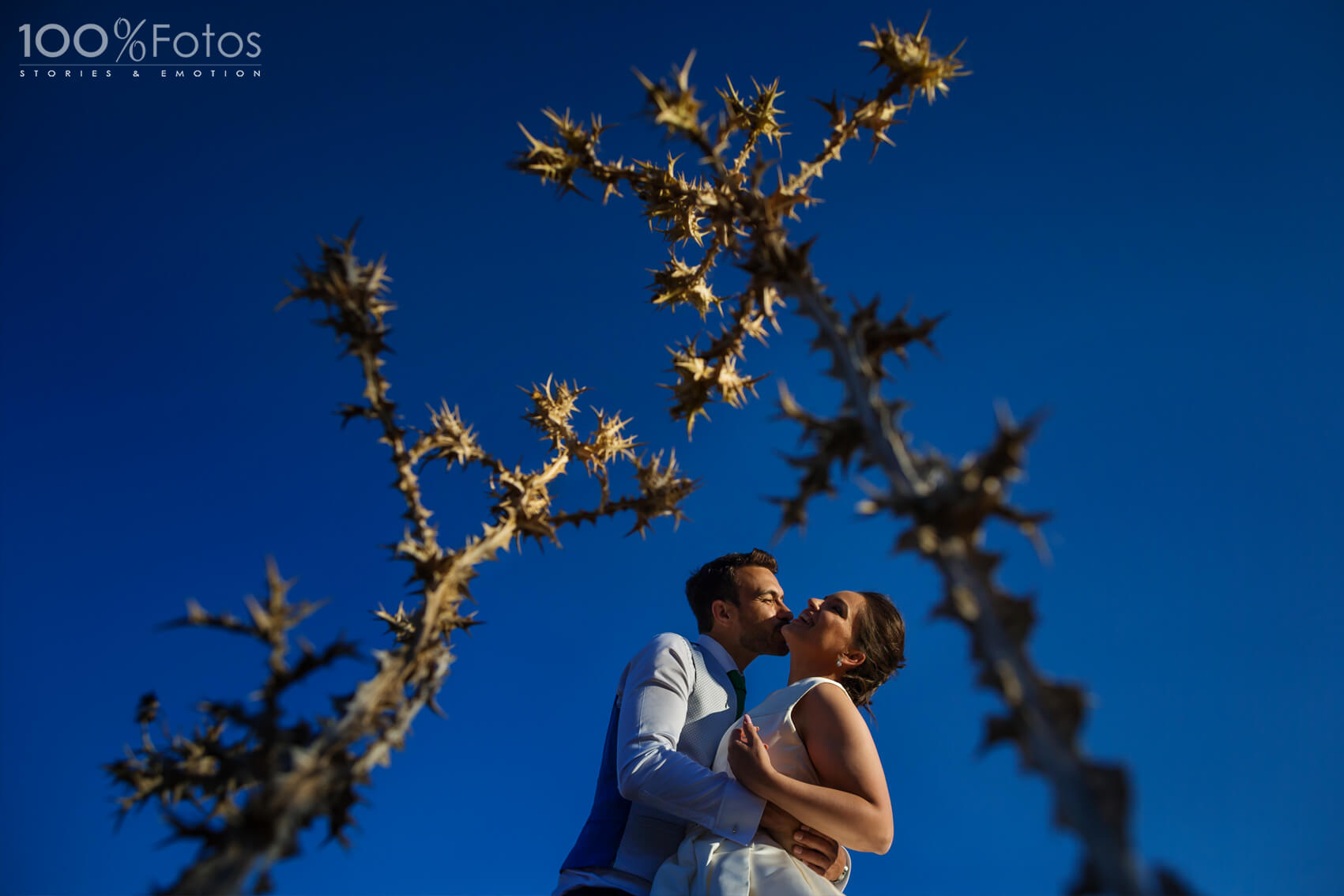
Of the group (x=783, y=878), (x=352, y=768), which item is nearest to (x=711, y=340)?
(x=352, y=768)

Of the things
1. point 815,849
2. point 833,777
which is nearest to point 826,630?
point 833,777

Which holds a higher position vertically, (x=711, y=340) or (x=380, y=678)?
(x=711, y=340)

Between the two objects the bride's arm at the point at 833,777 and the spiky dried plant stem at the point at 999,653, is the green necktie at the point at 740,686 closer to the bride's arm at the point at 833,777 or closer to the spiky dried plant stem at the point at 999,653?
the bride's arm at the point at 833,777

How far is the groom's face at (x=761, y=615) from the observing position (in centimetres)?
489

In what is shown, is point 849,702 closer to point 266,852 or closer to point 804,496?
point 804,496

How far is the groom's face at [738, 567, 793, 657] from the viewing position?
4.89 meters

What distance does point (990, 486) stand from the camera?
6.07ft

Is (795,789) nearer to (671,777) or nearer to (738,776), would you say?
(738,776)

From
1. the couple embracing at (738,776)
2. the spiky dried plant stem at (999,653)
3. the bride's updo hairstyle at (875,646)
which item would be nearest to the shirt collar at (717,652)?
the couple embracing at (738,776)

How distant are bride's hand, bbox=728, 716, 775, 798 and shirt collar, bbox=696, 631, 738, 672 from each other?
3.90 feet

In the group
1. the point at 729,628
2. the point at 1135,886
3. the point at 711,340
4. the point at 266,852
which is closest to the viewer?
the point at 1135,886

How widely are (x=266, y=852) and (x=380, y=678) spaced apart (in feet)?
1.83

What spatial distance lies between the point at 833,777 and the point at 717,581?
1844mm

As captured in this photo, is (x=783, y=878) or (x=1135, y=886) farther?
(x=783, y=878)
